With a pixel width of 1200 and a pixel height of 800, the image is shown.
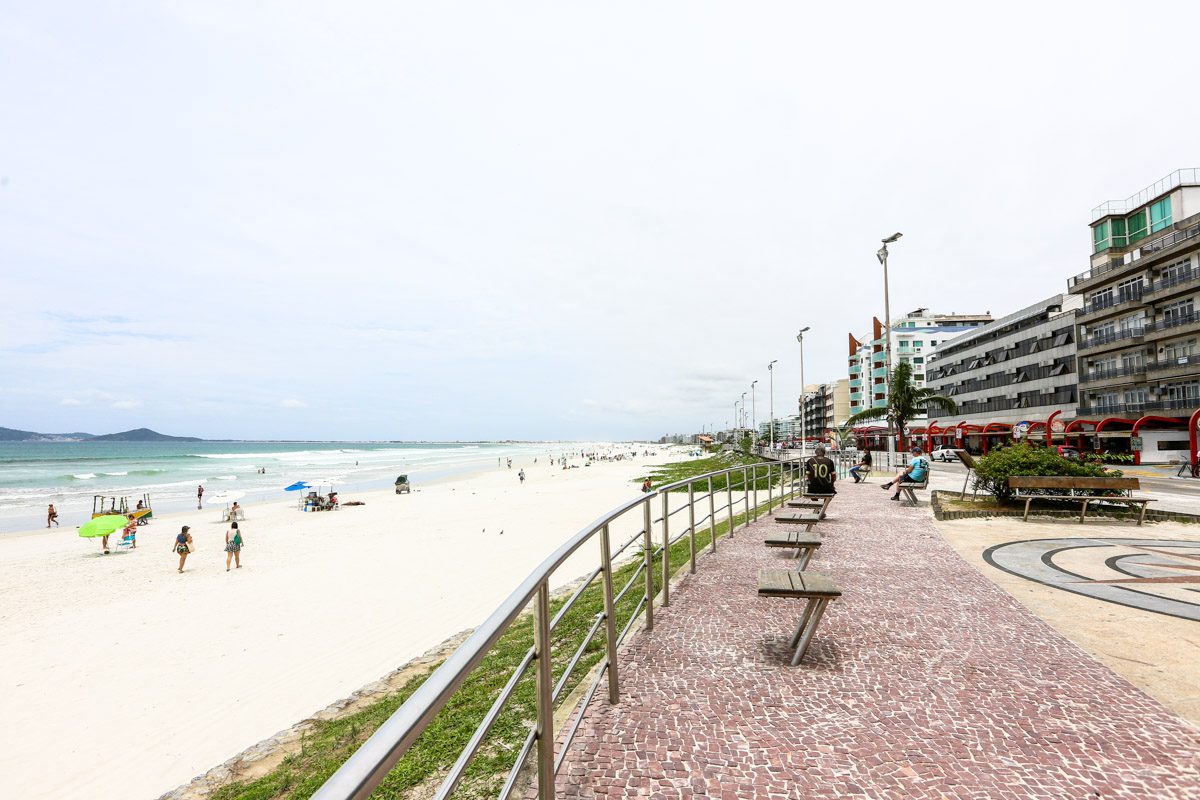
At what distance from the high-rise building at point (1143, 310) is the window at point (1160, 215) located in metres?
0.07

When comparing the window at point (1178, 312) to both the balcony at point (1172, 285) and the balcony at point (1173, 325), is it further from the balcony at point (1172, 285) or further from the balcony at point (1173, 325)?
the balcony at point (1172, 285)

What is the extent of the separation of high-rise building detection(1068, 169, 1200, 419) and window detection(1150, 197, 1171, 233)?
0.23 ft

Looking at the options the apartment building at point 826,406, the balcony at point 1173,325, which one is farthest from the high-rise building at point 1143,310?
the apartment building at point 826,406

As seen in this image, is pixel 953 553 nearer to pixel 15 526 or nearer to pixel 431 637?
pixel 431 637

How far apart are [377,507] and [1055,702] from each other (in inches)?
1222

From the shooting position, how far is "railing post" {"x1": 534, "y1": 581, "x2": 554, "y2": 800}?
2.27 metres

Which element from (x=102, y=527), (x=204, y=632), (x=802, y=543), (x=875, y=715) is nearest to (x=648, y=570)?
(x=875, y=715)

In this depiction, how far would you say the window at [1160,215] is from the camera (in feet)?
132

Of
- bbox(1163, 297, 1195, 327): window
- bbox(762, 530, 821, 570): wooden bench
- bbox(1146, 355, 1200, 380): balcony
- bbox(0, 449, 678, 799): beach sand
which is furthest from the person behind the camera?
bbox(1163, 297, 1195, 327): window

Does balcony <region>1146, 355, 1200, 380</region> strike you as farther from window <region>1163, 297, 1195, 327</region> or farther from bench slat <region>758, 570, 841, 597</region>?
bench slat <region>758, 570, 841, 597</region>

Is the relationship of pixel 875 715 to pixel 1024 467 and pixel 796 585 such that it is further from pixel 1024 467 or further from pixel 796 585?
pixel 1024 467

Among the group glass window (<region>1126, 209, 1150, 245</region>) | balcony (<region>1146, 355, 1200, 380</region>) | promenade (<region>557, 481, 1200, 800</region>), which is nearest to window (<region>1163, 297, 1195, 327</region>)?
balcony (<region>1146, 355, 1200, 380</region>)

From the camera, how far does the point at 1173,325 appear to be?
119 ft

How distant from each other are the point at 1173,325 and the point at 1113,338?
17.4 feet
